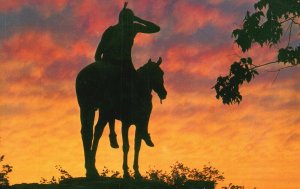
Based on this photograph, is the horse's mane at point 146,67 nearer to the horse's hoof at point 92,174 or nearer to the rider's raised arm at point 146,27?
the rider's raised arm at point 146,27

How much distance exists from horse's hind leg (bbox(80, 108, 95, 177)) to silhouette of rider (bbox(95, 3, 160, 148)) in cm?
95

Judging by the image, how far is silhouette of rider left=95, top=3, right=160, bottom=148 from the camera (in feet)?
53.8

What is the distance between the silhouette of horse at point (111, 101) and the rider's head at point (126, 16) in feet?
3.91

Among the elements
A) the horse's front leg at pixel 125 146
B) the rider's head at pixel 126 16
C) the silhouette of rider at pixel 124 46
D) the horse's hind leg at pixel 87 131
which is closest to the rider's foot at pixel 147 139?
the silhouette of rider at pixel 124 46

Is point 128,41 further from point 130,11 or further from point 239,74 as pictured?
point 239,74

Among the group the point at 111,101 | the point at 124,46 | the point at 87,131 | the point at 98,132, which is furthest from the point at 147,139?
the point at 124,46

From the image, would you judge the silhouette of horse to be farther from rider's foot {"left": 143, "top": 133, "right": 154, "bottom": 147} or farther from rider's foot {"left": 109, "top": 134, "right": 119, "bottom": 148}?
rider's foot {"left": 109, "top": 134, "right": 119, "bottom": 148}

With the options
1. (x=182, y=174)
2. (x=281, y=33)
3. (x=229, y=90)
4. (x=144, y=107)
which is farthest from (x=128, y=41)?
(x=182, y=174)

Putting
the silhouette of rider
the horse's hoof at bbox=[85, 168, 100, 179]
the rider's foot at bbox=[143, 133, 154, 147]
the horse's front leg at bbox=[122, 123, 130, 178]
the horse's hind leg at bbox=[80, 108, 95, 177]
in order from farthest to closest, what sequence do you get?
the rider's foot at bbox=[143, 133, 154, 147] < the silhouette of rider < the horse's front leg at bbox=[122, 123, 130, 178] < the horse's hind leg at bbox=[80, 108, 95, 177] < the horse's hoof at bbox=[85, 168, 100, 179]

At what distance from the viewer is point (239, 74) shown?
17.6 metres

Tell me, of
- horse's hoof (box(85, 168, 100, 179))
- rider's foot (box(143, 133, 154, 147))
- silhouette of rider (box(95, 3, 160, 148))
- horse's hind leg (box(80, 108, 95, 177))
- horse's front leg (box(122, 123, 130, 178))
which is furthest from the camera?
rider's foot (box(143, 133, 154, 147))

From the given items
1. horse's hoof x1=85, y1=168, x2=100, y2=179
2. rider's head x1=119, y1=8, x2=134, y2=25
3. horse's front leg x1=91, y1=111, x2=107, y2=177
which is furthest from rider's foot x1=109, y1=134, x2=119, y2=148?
rider's head x1=119, y1=8, x2=134, y2=25

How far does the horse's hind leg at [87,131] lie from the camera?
15.8 metres

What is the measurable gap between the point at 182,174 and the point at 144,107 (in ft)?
68.9
